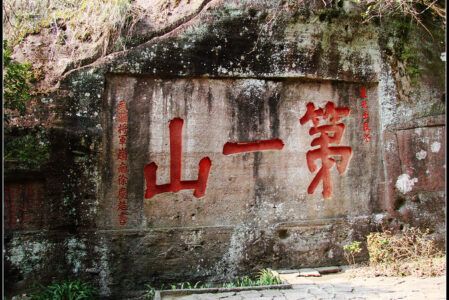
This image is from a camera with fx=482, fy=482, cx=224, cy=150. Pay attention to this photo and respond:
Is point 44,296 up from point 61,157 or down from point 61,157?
down

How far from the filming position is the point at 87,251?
533 cm

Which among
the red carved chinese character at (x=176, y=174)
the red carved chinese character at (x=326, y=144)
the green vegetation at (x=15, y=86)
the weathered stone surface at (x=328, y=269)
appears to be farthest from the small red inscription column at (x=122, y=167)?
the weathered stone surface at (x=328, y=269)

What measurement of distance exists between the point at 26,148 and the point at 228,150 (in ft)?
7.44

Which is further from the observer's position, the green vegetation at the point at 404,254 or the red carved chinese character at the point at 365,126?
the red carved chinese character at the point at 365,126

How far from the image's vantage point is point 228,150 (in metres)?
5.84

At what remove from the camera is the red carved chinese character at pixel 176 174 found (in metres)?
5.59

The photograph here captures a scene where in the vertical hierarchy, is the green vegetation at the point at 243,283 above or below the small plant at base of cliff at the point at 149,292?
above

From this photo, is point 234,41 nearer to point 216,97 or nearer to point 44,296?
point 216,97

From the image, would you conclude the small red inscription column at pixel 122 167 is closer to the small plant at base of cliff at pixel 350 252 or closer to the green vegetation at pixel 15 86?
the green vegetation at pixel 15 86

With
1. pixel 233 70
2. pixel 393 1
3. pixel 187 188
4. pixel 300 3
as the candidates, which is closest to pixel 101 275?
pixel 187 188

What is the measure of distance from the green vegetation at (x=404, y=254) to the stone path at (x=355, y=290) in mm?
169

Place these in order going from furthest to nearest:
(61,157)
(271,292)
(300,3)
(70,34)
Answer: (300,3) < (70,34) < (61,157) < (271,292)

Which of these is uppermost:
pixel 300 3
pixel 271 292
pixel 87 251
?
pixel 300 3

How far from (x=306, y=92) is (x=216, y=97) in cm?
118
